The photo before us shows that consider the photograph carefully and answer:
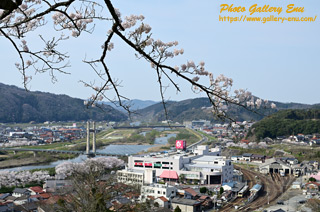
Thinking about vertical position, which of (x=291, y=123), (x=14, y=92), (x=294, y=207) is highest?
(x=14, y=92)

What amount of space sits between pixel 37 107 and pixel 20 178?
3567cm

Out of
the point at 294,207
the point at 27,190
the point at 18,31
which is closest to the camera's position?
the point at 18,31

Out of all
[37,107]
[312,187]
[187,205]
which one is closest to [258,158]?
[312,187]

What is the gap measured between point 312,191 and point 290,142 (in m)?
12.9

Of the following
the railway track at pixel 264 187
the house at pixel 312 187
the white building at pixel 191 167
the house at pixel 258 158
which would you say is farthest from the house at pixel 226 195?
the house at pixel 258 158

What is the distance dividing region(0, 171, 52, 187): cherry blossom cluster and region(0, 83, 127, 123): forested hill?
93.7 feet

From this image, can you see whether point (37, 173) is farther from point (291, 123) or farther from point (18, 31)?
point (291, 123)

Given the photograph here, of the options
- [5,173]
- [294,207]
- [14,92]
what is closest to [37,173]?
[5,173]

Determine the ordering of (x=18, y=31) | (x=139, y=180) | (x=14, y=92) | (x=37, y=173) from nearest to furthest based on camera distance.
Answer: (x=18, y=31), (x=139, y=180), (x=37, y=173), (x=14, y=92)

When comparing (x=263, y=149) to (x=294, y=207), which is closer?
(x=294, y=207)

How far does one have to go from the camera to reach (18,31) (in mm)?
1378

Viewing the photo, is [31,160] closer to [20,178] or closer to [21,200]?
[20,178]

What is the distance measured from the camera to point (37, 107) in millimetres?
45594

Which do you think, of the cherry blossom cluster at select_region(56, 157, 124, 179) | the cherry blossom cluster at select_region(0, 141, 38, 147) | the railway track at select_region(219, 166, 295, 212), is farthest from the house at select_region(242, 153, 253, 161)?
the cherry blossom cluster at select_region(0, 141, 38, 147)
